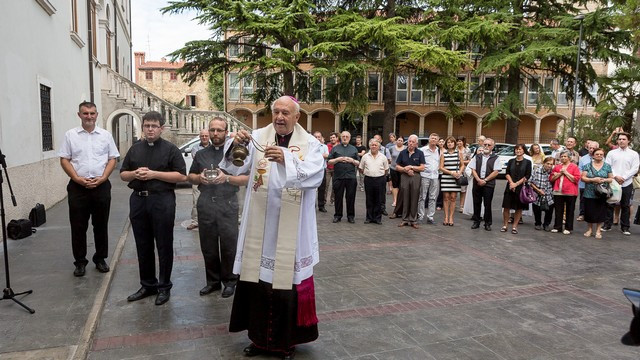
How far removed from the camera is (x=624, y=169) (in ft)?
30.6

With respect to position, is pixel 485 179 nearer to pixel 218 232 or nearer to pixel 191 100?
pixel 218 232

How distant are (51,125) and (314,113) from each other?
101ft

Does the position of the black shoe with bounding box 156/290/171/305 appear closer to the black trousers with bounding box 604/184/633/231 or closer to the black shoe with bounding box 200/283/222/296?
the black shoe with bounding box 200/283/222/296

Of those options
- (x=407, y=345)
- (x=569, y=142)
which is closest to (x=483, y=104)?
(x=569, y=142)

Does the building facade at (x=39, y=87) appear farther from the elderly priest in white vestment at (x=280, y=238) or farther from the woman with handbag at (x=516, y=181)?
the woman with handbag at (x=516, y=181)

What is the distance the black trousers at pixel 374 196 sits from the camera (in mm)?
9742

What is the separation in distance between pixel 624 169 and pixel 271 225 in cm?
884

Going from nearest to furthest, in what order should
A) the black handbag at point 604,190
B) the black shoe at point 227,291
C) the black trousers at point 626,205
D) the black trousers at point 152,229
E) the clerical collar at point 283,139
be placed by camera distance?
the clerical collar at point 283,139 → the black trousers at point 152,229 → the black shoe at point 227,291 → the black handbag at point 604,190 → the black trousers at point 626,205

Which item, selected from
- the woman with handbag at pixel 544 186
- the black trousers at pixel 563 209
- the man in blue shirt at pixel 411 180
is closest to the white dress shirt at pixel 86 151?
the man in blue shirt at pixel 411 180

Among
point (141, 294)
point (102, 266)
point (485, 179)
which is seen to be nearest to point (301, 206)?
point (141, 294)

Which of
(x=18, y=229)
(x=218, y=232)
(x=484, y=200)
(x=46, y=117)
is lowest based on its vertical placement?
(x=18, y=229)

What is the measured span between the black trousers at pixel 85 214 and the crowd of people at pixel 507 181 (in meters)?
5.29

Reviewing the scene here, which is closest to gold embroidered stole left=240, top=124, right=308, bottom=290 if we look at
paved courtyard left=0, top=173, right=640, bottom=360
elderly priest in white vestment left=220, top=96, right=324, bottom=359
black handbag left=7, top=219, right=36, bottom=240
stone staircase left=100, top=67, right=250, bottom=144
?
elderly priest in white vestment left=220, top=96, right=324, bottom=359

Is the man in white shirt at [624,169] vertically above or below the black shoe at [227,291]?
above
